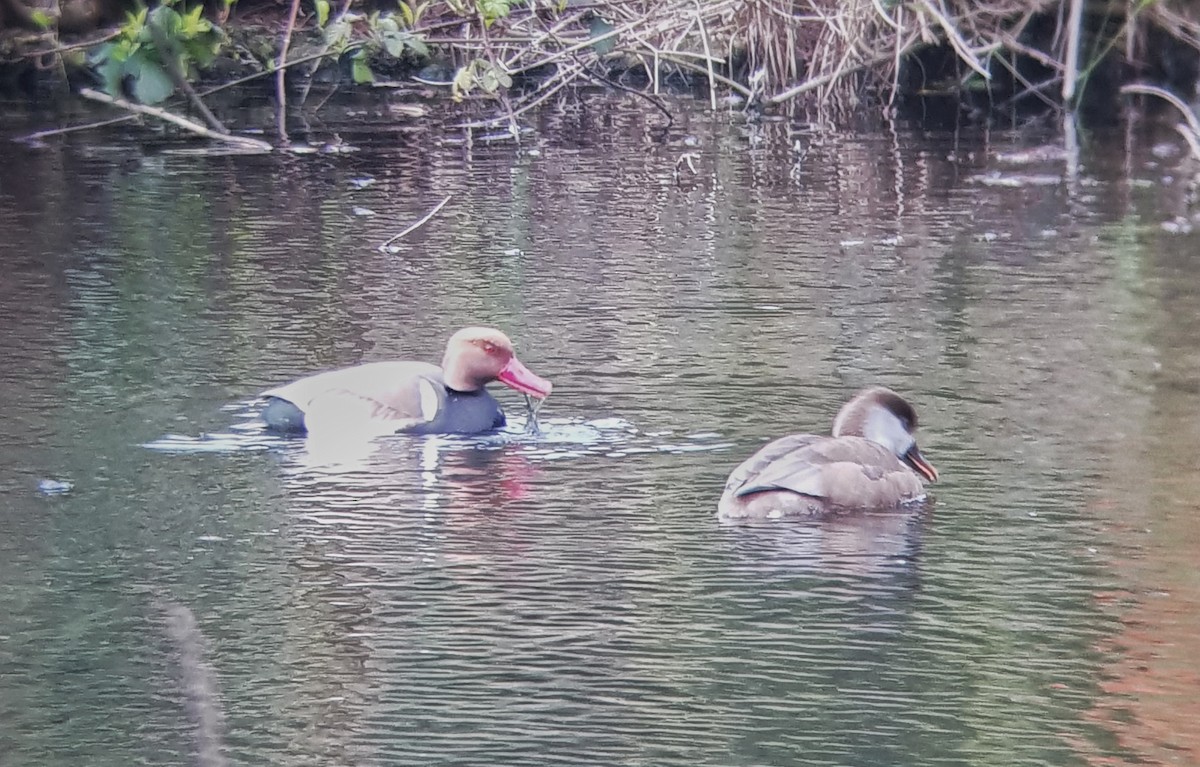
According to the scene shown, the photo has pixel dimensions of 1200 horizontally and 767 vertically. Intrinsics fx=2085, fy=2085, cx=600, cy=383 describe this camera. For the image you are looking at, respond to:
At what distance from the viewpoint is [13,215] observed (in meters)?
10.9

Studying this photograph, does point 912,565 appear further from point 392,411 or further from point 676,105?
point 676,105

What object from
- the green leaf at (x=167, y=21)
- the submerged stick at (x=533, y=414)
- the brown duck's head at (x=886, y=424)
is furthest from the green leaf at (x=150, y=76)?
the brown duck's head at (x=886, y=424)

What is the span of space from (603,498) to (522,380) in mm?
978

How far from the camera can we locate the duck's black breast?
6.50 metres

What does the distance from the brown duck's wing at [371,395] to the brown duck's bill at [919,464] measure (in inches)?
60.6

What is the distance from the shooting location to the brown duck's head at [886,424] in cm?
578

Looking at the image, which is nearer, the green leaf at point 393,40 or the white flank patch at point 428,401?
Answer: the white flank patch at point 428,401

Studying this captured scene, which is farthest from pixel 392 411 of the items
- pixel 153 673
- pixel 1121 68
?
pixel 1121 68

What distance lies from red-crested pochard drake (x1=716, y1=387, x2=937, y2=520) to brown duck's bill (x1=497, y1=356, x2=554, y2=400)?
108 cm

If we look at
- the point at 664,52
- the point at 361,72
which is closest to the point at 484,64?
the point at 361,72

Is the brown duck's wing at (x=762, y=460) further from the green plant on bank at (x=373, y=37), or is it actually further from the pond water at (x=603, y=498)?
the green plant on bank at (x=373, y=37)

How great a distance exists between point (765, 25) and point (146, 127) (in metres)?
Result: 4.71

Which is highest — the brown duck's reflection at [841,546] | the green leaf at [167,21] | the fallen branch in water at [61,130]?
the green leaf at [167,21]

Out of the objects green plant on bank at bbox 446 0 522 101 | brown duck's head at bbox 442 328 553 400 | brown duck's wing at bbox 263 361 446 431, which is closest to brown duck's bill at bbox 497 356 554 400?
brown duck's head at bbox 442 328 553 400
